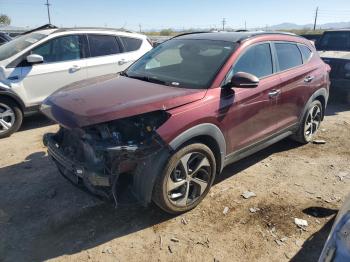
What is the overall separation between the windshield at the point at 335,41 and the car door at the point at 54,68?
6.68 m

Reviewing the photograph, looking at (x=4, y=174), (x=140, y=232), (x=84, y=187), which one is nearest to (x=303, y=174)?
(x=140, y=232)

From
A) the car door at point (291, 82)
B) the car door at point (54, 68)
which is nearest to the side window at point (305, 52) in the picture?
the car door at point (291, 82)

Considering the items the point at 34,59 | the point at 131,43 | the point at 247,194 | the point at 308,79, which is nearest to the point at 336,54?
the point at 308,79

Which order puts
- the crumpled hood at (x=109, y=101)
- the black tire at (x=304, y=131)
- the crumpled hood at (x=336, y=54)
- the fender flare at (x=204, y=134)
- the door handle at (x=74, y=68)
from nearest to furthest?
1. the crumpled hood at (x=109, y=101)
2. the fender flare at (x=204, y=134)
3. the black tire at (x=304, y=131)
4. the door handle at (x=74, y=68)
5. the crumpled hood at (x=336, y=54)

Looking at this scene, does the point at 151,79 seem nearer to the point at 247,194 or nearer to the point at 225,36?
the point at 225,36

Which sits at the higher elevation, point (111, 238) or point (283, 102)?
point (283, 102)

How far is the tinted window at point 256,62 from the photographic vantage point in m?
4.10

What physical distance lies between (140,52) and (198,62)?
12.4 ft

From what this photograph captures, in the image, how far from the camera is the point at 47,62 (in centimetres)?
651

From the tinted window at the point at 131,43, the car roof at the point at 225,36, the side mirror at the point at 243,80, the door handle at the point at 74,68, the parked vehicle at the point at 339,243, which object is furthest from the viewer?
the tinted window at the point at 131,43

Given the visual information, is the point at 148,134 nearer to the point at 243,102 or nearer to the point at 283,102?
the point at 243,102

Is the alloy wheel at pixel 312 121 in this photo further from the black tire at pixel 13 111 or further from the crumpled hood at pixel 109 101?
the black tire at pixel 13 111

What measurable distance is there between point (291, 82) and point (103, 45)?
4.03m

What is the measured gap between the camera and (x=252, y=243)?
11.0ft
